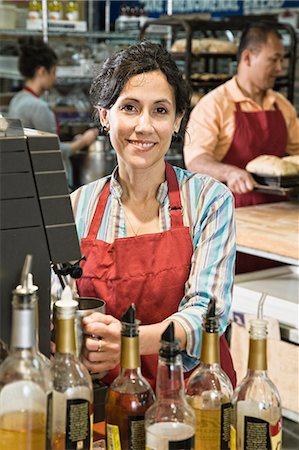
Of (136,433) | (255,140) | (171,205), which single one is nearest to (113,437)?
(136,433)

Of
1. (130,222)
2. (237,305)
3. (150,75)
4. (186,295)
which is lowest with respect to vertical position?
(237,305)

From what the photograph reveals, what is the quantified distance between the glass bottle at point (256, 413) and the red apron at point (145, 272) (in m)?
0.67

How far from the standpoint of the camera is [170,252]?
76.3 inches

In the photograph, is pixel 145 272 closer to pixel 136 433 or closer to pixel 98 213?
pixel 98 213

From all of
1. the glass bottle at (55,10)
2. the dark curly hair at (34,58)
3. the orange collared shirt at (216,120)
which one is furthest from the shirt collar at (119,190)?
the glass bottle at (55,10)

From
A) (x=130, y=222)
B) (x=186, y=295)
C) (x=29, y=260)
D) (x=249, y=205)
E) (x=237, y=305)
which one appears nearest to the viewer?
(x=29, y=260)

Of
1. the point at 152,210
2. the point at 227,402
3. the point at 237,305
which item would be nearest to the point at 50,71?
the point at 237,305

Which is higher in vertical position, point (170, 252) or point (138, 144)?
point (138, 144)

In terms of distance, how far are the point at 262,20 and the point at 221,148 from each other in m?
2.00

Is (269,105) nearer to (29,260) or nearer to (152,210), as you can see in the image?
(152,210)

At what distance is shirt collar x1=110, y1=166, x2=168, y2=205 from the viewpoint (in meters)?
2.01

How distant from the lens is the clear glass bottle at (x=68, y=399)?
1232 millimetres

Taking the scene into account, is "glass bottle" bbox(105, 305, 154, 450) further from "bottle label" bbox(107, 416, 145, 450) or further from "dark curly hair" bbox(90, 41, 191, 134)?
"dark curly hair" bbox(90, 41, 191, 134)

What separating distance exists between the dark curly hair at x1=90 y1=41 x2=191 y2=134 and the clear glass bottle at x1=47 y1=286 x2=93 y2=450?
2.64ft
